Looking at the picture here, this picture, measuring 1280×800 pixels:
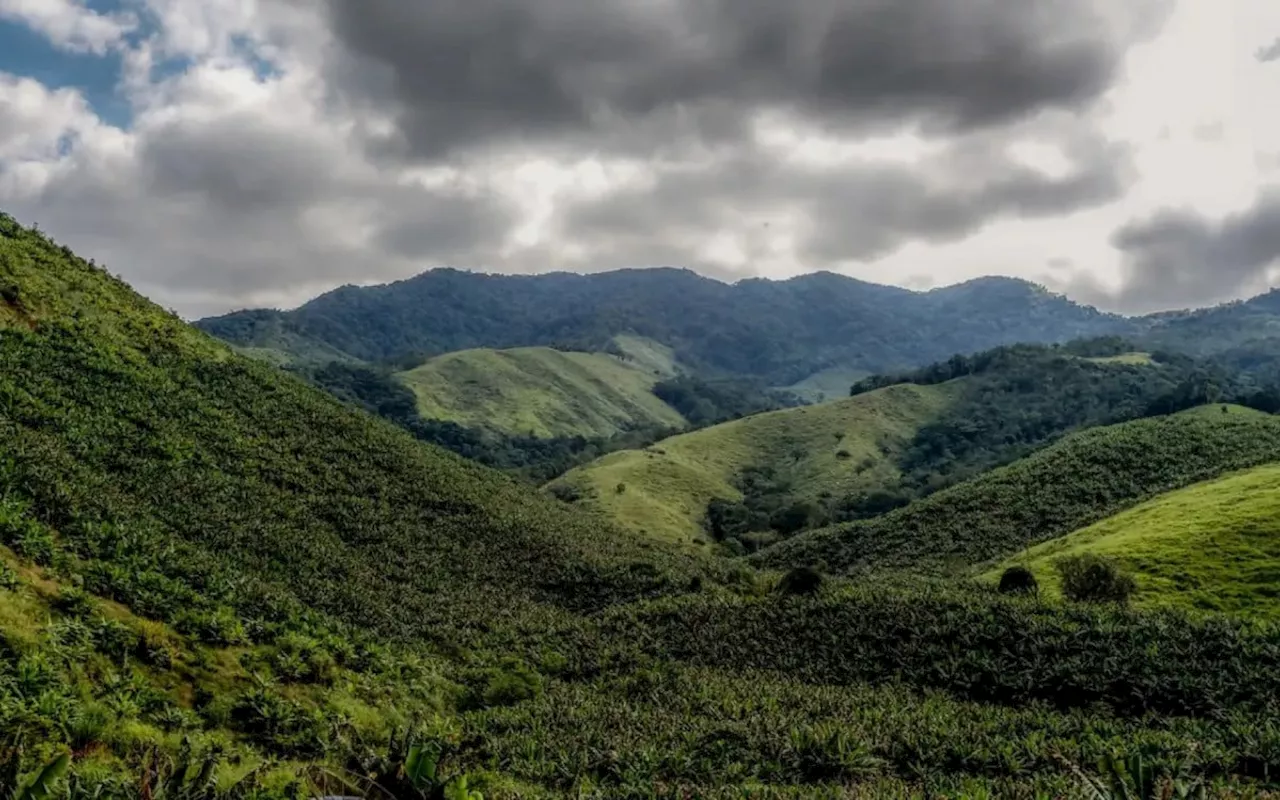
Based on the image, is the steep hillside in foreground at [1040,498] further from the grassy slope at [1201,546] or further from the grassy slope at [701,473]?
the grassy slope at [701,473]

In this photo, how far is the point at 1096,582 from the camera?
50812mm

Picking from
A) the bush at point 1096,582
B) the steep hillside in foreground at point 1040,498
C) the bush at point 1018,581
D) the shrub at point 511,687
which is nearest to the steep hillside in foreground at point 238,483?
the shrub at point 511,687

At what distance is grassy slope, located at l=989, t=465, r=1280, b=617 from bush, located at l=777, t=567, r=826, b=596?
20.2m

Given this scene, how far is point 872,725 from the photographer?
1014 inches

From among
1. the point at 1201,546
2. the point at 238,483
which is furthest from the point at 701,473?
the point at 238,483

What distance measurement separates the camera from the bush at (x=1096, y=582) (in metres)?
49.9

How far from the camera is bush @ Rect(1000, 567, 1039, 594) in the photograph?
54031 mm

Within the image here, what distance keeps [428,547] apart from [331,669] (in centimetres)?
2814

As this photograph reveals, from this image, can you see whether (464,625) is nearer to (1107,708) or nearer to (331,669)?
(331,669)

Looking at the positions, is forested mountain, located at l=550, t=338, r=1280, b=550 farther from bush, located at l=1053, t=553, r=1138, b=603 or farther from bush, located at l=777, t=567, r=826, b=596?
bush, located at l=1053, t=553, r=1138, b=603

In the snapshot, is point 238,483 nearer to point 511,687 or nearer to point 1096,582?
point 511,687

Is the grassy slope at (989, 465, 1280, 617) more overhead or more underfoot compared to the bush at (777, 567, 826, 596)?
more overhead

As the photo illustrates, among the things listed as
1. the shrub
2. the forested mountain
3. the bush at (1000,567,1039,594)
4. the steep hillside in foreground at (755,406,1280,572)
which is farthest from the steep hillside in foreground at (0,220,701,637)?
the forested mountain

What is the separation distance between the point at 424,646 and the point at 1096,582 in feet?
142
